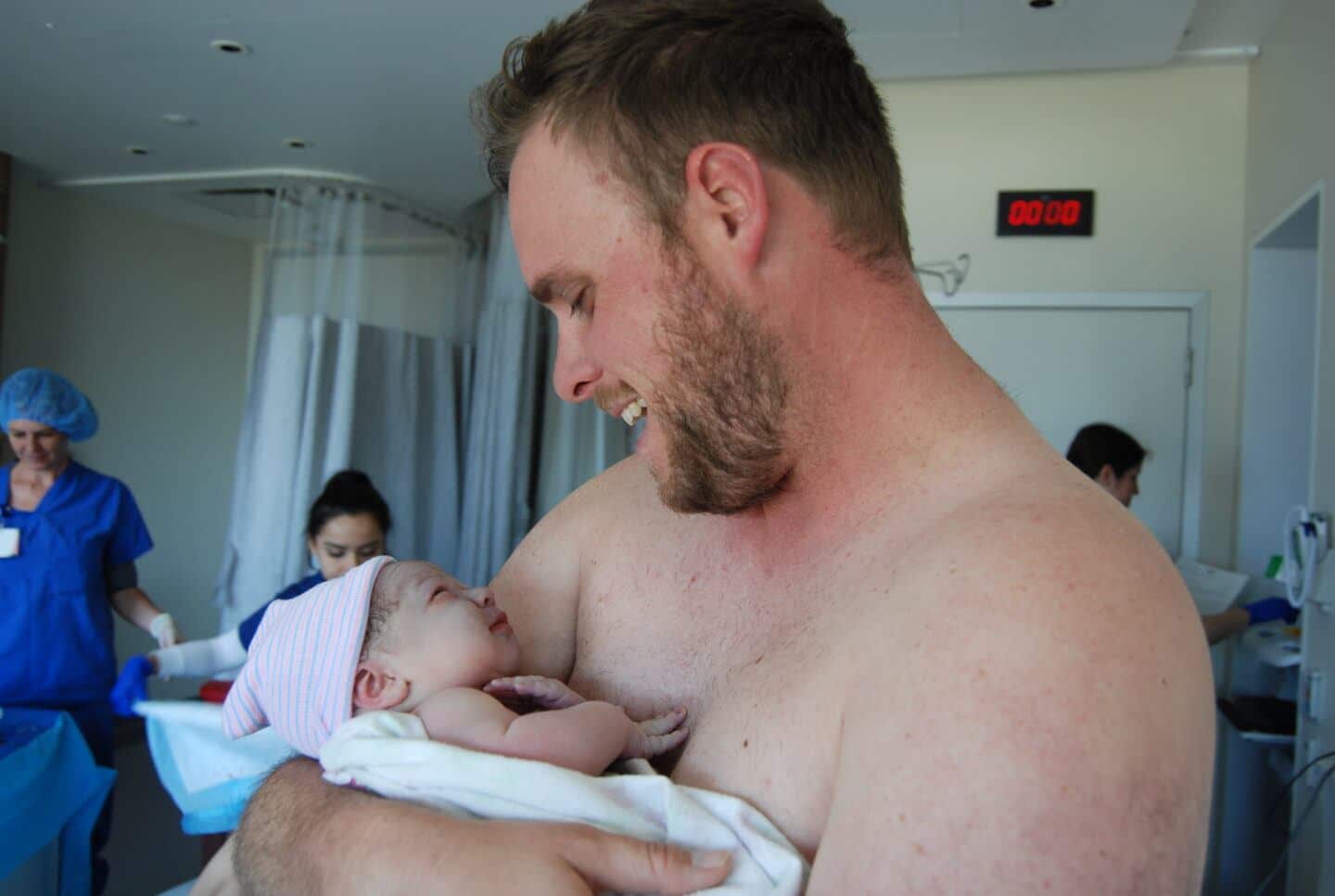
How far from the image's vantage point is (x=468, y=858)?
0.70 meters

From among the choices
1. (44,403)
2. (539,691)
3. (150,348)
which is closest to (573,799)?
(539,691)

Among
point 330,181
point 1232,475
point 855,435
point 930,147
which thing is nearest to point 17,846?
point 855,435

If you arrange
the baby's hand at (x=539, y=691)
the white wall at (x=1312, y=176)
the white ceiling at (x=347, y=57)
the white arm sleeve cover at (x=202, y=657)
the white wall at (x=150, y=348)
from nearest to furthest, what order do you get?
the baby's hand at (x=539, y=691), the white wall at (x=1312, y=176), the white ceiling at (x=347, y=57), the white arm sleeve cover at (x=202, y=657), the white wall at (x=150, y=348)

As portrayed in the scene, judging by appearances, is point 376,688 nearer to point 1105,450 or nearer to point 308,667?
point 308,667

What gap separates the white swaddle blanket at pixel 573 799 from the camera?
0.68 metres

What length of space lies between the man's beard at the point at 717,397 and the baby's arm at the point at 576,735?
192 mm

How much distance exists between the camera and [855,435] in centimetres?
81

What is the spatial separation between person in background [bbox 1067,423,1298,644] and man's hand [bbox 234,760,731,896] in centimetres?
264

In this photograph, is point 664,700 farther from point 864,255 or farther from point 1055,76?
point 1055,76

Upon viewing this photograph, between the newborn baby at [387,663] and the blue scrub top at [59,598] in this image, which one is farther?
the blue scrub top at [59,598]

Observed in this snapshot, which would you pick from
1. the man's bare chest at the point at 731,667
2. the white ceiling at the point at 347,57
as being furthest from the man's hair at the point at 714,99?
the white ceiling at the point at 347,57

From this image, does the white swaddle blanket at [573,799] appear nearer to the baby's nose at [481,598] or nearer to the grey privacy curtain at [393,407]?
the baby's nose at [481,598]

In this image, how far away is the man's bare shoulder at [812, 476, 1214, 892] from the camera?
0.53 metres

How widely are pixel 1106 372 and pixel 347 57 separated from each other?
266 cm
